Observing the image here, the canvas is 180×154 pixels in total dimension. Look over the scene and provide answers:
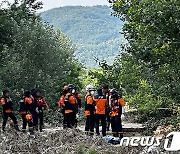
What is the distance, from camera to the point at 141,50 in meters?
14.3

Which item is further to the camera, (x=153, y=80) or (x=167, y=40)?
(x=153, y=80)

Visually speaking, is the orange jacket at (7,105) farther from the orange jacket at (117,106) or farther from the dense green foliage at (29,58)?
the dense green foliage at (29,58)

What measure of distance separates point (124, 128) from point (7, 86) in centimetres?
981

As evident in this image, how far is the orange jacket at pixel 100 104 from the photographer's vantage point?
1548cm

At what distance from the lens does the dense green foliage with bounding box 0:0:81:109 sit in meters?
26.4

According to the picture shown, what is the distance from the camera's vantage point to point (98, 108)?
1562 centimetres

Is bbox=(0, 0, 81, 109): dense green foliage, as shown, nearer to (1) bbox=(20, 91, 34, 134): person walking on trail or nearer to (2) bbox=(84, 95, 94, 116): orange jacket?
(1) bbox=(20, 91, 34, 134): person walking on trail

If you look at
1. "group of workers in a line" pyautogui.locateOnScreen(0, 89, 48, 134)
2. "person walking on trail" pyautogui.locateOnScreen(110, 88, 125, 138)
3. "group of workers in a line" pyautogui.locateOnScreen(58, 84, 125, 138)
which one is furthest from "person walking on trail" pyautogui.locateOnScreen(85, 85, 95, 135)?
"group of workers in a line" pyautogui.locateOnScreen(0, 89, 48, 134)

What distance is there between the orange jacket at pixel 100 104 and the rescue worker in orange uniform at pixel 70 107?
0.87 metres

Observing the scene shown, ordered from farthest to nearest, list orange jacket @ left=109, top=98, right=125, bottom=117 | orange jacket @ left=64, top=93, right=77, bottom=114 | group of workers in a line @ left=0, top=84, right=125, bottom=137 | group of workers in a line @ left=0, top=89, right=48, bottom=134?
1. group of workers in a line @ left=0, top=89, right=48, bottom=134
2. orange jacket @ left=64, top=93, right=77, bottom=114
3. group of workers in a line @ left=0, top=84, right=125, bottom=137
4. orange jacket @ left=109, top=98, right=125, bottom=117

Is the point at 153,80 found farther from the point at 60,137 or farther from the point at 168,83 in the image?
the point at 60,137

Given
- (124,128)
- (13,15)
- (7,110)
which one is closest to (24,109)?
(7,110)

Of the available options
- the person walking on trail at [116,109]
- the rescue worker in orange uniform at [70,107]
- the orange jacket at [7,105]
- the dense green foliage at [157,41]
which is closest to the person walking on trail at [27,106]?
the orange jacket at [7,105]

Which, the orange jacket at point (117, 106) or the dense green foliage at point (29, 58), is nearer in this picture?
the orange jacket at point (117, 106)
